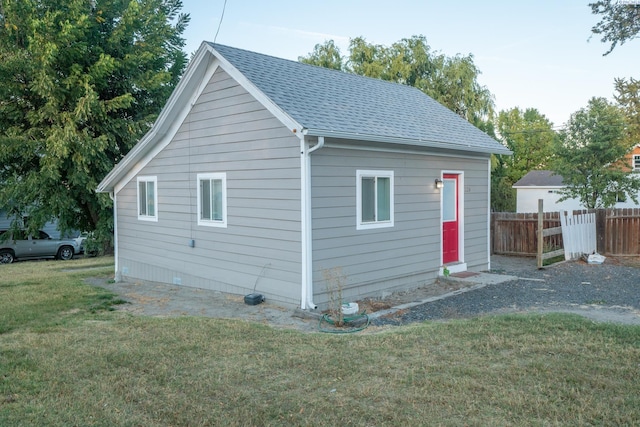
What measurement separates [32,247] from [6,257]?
3.19ft

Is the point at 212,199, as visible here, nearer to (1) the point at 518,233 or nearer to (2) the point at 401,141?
(2) the point at 401,141

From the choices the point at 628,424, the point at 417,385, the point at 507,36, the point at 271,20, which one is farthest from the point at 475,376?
the point at 507,36

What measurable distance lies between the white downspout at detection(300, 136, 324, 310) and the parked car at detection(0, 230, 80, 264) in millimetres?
14946

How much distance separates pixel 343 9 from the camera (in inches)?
640

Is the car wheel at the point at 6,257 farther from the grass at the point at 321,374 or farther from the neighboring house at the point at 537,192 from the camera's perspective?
the neighboring house at the point at 537,192

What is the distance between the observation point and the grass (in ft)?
12.8

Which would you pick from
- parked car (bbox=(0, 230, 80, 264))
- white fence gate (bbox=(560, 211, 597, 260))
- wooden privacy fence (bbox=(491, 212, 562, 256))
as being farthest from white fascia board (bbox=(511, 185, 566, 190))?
parked car (bbox=(0, 230, 80, 264))

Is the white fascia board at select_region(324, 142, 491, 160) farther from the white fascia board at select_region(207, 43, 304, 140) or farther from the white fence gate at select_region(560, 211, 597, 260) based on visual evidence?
the white fence gate at select_region(560, 211, 597, 260)

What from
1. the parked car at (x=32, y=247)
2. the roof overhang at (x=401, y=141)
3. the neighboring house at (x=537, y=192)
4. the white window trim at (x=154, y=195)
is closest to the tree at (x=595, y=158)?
the roof overhang at (x=401, y=141)

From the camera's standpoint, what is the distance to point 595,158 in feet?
52.2

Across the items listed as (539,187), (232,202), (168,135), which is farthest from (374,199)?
(539,187)

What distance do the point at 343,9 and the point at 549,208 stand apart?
24.9 metres

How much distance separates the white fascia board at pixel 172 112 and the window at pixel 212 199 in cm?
150

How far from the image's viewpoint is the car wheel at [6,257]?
19.3 meters
